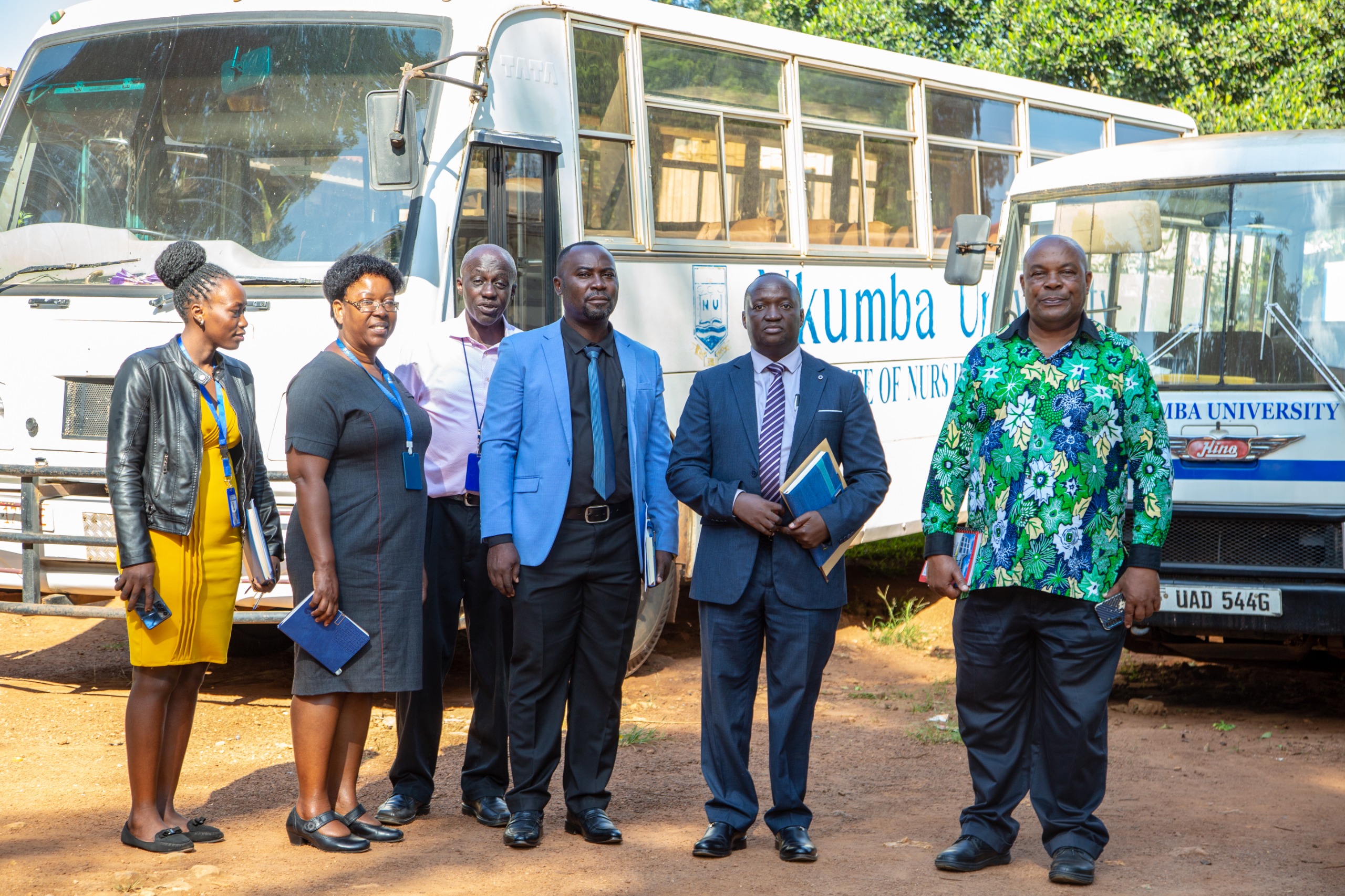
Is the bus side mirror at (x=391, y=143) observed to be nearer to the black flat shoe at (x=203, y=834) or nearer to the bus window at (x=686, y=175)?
the bus window at (x=686, y=175)

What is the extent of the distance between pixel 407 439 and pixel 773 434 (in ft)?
3.97

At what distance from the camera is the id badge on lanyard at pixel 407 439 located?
4602mm

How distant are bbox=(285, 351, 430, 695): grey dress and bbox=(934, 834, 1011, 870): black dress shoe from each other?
1811mm

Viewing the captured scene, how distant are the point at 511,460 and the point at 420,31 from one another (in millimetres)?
2820

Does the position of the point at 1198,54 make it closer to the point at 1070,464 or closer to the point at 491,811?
the point at 1070,464

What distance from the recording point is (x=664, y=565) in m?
4.80

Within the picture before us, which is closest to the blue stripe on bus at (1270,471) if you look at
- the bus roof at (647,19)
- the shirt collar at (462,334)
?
the shirt collar at (462,334)

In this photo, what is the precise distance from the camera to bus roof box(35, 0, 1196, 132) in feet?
22.0

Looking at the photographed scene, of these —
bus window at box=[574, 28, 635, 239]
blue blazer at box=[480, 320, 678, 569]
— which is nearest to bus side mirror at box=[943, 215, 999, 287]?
bus window at box=[574, 28, 635, 239]

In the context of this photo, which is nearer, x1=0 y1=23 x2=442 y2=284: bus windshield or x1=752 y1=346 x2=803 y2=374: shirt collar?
x1=752 y1=346 x2=803 y2=374: shirt collar

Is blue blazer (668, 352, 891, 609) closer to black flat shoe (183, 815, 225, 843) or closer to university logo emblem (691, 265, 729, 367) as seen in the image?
black flat shoe (183, 815, 225, 843)

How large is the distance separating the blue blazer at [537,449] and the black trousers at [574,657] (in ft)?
0.27

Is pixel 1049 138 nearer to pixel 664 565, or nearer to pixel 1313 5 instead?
pixel 664 565

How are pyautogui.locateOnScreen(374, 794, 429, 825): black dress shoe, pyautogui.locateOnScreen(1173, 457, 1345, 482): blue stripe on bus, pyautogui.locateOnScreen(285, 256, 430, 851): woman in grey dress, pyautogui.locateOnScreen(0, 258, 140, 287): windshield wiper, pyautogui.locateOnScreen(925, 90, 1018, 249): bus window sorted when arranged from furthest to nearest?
pyautogui.locateOnScreen(925, 90, 1018, 249): bus window
pyautogui.locateOnScreen(0, 258, 140, 287): windshield wiper
pyautogui.locateOnScreen(1173, 457, 1345, 482): blue stripe on bus
pyautogui.locateOnScreen(374, 794, 429, 825): black dress shoe
pyautogui.locateOnScreen(285, 256, 430, 851): woman in grey dress
